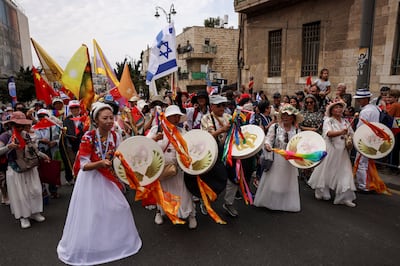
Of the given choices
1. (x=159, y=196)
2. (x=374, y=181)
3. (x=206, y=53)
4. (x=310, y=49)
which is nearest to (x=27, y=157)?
(x=159, y=196)

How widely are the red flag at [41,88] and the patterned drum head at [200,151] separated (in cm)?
488

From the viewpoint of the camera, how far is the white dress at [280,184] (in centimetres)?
427

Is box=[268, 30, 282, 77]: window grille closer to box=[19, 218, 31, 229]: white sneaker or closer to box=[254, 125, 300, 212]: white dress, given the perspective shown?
box=[254, 125, 300, 212]: white dress

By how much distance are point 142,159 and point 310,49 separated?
11767 mm

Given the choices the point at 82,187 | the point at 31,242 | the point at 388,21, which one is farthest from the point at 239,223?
the point at 388,21

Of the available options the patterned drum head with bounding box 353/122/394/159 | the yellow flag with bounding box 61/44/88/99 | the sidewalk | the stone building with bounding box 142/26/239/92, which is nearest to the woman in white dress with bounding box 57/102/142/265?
the yellow flag with bounding box 61/44/88/99

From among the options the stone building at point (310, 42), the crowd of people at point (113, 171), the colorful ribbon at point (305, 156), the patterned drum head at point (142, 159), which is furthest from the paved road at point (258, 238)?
the stone building at point (310, 42)

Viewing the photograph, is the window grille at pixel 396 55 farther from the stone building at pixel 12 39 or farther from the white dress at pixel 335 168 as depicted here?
the stone building at pixel 12 39

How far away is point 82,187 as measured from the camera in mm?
2963

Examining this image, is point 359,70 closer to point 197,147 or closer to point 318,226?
point 318,226

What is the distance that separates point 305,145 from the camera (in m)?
4.05

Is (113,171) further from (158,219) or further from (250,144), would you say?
(250,144)

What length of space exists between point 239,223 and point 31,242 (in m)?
2.78

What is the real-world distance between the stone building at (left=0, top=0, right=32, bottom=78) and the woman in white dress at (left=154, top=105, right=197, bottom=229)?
41029mm
